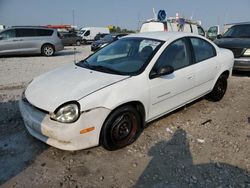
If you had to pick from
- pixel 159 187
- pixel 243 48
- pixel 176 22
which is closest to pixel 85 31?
pixel 176 22

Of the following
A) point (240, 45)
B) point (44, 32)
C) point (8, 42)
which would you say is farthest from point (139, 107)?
point (44, 32)

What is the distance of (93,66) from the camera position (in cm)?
424

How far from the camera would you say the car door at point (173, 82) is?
3.95m

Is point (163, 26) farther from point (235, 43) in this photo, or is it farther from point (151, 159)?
point (151, 159)

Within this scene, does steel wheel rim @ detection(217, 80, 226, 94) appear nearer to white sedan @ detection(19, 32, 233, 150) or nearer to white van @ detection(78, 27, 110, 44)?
white sedan @ detection(19, 32, 233, 150)

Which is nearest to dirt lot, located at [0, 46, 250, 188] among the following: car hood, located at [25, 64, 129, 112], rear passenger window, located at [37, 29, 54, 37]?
car hood, located at [25, 64, 129, 112]

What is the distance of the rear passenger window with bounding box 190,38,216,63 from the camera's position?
15.8 ft

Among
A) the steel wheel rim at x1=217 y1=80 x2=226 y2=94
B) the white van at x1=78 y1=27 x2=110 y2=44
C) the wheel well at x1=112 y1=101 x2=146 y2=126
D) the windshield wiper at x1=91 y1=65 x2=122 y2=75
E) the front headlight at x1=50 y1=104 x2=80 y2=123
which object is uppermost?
the windshield wiper at x1=91 y1=65 x2=122 y2=75

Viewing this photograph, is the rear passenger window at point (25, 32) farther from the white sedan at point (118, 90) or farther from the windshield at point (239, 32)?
the white sedan at point (118, 90)

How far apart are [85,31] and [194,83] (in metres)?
31.2

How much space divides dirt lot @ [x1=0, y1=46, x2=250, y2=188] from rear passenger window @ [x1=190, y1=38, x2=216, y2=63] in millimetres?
1115

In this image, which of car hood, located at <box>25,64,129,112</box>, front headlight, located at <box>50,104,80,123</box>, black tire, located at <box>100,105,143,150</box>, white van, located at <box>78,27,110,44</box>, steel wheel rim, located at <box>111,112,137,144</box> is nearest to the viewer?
front headlight, located at <box>50,104,80,123</box>

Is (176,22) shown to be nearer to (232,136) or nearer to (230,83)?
(230,83)

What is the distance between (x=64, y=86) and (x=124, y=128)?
100 centimetres
